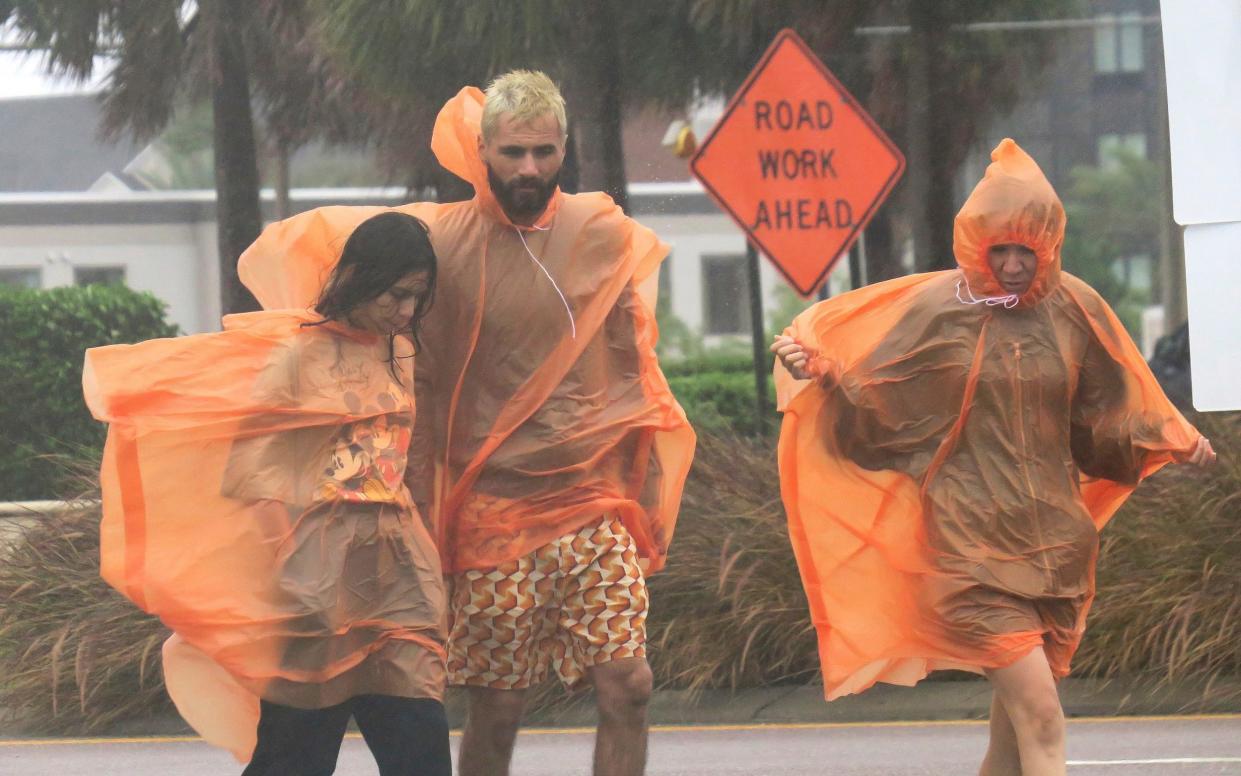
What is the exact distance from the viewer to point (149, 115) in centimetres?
1275

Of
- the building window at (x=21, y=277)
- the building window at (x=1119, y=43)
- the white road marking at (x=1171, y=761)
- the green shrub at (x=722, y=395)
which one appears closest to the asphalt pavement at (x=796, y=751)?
the white road marking at (x=1171, y=761)

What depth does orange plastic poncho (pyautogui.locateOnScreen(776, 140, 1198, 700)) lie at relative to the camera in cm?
490

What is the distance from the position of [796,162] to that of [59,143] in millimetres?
4915

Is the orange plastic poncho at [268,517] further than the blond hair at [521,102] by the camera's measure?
No

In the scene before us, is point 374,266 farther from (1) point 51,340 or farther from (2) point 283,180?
(1) point 51,340

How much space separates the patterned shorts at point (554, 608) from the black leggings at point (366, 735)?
420 mm

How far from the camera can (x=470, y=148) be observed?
4875 millimetres

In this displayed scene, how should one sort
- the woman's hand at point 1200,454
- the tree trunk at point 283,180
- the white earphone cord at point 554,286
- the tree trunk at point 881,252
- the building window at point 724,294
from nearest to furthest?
the white earphone cord at point 554,286
the woman's hand at point 1200,454
the tree trunk at point 881,252
the building window at point 724,294
the tree trunk at point 283,180

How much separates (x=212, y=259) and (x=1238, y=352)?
26.4 feet

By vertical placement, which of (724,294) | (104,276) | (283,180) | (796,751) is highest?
(283,180)

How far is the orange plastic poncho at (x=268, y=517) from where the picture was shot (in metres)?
4.29

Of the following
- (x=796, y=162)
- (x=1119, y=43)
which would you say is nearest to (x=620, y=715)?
(x=796, y=162)

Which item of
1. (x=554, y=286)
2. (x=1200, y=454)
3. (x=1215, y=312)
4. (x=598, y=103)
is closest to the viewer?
(x=554, y=286)

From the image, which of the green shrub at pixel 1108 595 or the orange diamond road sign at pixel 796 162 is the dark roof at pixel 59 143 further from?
the green shrub at pixel 1108 595
